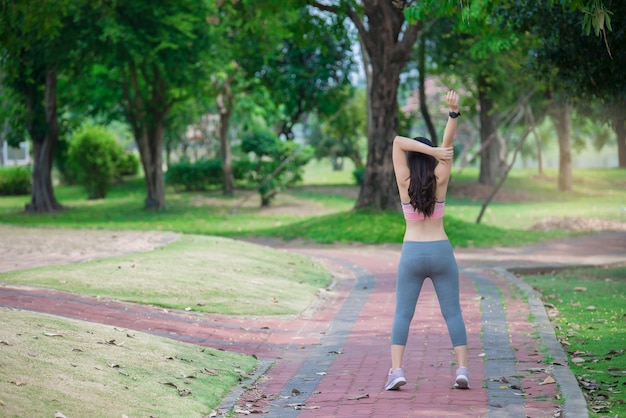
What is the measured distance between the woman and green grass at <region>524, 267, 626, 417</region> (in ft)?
3.67

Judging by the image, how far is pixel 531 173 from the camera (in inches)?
1905

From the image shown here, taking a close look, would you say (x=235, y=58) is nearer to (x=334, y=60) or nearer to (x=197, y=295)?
(x=334, y=60)

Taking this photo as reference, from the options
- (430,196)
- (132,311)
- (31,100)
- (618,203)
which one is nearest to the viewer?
(430,196)

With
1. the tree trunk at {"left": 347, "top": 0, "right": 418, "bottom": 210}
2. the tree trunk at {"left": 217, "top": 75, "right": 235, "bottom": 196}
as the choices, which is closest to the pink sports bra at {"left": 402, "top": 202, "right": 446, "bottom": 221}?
the tree trunk at {"left": 347, "top": 0, "right": 418, "bottom": 210}

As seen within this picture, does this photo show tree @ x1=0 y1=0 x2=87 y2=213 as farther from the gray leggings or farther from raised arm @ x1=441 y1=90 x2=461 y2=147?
the gray leggings

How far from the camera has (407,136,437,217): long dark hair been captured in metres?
7.34

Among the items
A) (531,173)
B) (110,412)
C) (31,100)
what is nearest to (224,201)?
(31,100)

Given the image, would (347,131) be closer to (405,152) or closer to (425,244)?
(405,152)

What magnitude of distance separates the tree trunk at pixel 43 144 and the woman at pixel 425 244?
27763mm

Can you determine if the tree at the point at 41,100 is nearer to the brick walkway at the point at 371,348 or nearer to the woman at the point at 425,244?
the brick walkway at the point at 371,348

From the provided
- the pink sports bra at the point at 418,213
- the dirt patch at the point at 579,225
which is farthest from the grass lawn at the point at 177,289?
the pink sports bra at the point at 418,213

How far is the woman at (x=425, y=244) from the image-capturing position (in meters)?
7.34

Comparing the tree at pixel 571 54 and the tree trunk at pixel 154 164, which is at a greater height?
the tree at pixel 571 54

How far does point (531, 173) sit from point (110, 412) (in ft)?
145
